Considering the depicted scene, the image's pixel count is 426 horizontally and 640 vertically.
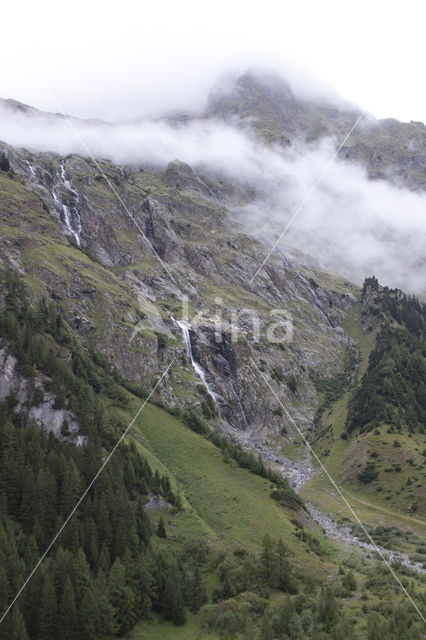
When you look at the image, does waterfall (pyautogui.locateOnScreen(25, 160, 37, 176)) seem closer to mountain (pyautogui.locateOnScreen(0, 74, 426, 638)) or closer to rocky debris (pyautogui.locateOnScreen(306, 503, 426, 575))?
mountain (pyautogui.locateOnScreen(0, 74, 426, 638))

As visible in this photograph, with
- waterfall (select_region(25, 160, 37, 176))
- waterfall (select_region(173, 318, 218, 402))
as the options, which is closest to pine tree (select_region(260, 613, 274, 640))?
waterfall (select_region(173, 318, 218, 402))

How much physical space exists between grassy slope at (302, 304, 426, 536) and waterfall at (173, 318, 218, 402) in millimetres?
30788

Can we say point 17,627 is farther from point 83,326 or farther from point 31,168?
point 31,168

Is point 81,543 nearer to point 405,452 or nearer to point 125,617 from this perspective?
point 125,617

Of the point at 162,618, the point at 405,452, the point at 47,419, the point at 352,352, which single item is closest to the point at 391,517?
the point at 405,452

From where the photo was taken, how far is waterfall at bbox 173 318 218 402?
123m

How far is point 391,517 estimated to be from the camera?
78062 mm

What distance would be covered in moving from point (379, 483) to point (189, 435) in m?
36.6

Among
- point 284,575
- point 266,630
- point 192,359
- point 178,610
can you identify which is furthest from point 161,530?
point 192,359

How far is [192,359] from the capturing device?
129m

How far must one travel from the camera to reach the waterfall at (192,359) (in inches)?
4823

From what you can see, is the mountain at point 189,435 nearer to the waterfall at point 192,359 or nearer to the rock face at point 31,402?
the rock face at point 31,402

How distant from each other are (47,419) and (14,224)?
265 ft

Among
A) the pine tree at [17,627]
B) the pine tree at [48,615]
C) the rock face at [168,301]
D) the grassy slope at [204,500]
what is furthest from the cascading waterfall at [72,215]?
the pine tree at [17,627]
